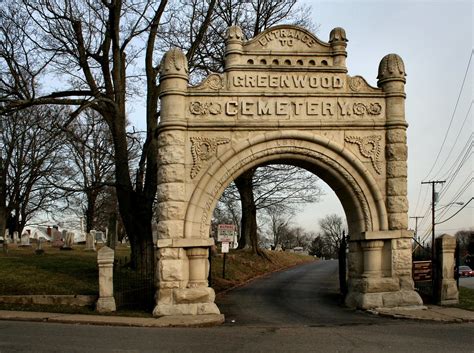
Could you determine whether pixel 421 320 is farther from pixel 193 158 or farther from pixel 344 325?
pixel 193 158

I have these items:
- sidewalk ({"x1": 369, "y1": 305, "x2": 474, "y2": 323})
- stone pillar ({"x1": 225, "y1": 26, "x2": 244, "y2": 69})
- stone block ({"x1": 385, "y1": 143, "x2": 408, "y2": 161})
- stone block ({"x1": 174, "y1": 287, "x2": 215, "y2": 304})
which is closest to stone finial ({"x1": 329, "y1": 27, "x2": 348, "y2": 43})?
stone pillar ({"x1": 225, "y1": 26, "x2": 244, "y2": 69})

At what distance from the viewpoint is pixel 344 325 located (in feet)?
36.7

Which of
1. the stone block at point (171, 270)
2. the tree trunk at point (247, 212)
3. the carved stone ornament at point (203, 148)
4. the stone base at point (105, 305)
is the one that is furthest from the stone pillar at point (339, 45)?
the tree trunk at point (247, 212)

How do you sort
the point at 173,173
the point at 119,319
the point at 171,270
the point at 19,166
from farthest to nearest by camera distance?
the point at 19,166 < the point at 173,173 < the point at 171,270 < the point at 119,319

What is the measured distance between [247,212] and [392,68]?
16649mm

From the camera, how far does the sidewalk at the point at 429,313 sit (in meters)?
11.7

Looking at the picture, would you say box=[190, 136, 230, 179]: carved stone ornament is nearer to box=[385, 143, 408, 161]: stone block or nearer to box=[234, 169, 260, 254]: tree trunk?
box=[385, 143, 408, 161]: stone block

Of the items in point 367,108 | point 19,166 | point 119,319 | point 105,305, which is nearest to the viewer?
point 119,319

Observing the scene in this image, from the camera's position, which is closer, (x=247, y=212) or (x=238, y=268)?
(x=238, y=268)

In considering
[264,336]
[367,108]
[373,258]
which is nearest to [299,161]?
[367,108]

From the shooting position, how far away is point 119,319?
1170 centimetres

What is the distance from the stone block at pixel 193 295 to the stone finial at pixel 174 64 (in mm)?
5201

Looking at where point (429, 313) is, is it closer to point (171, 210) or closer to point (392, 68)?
point (392, 68)

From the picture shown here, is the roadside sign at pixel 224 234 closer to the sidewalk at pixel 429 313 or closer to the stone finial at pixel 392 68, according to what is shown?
the sidewalk at pixel 429 313
